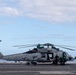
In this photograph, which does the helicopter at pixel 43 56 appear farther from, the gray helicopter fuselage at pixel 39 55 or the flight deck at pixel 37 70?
the flight deck at pixel 37 70

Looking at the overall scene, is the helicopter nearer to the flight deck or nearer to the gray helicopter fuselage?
the gray helicopter fuselage

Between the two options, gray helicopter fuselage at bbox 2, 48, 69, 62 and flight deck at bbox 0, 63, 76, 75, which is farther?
gray helicopter fuselage at bbox 2, 48, 69, 62

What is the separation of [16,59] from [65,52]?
860 centimetres

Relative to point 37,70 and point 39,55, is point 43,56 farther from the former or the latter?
point 37,70

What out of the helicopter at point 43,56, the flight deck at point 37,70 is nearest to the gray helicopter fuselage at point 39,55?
the helicopter at point 43,56

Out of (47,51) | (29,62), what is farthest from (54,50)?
(29,62)

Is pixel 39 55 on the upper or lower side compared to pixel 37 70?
upper

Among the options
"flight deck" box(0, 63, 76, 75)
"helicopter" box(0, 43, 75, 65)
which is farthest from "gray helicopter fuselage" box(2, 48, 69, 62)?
"flight deck" box(0, 63, 76, 75)

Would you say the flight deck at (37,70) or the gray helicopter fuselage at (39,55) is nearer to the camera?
the flight deck at (37,70)

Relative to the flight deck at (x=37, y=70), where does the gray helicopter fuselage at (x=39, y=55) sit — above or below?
above

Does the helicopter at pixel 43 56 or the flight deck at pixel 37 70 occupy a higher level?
the helicopter at pixel 43 56

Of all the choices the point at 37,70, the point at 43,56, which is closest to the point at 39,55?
the point at 43,56

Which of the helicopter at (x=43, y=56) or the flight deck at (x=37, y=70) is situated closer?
the flight deck at (x=37, y=70)

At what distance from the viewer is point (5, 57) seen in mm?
57531
